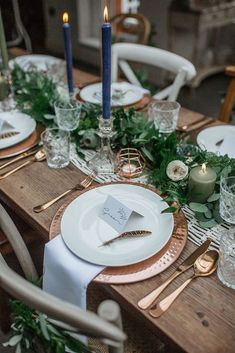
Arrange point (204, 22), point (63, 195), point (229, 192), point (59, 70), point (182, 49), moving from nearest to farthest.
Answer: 1. point (229, 192)
2. point (63, 195)
3. point (59, 70)
4. point (204, 22)
5. point (182, 49)

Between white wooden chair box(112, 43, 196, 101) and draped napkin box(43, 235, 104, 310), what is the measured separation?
1.06 metres

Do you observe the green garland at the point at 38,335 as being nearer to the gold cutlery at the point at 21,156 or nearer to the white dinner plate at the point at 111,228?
the white dinner plate at the point at 111,228

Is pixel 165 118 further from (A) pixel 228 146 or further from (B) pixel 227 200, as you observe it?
(B) pixel 227 200

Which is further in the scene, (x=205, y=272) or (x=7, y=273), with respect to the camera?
(x=205, y=272)

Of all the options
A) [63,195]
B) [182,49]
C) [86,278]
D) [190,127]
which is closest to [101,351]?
[86,278]

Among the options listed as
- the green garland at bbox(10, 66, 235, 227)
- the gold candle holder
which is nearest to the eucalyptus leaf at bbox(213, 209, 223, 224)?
the green garland at bbox(10, 66, 235, 227)

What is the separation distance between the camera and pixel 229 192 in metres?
0.84

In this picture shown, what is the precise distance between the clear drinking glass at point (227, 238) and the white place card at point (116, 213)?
0.19 m

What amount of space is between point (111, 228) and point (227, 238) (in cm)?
26

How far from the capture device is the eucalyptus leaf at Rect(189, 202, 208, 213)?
0.87 metres

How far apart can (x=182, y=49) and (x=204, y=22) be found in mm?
457

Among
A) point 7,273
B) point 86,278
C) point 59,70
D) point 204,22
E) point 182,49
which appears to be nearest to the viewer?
point 7,273

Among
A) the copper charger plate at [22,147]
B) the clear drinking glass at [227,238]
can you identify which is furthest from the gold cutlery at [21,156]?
the clear drinking glass at [227,238]

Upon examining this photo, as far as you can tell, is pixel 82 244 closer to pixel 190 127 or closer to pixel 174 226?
pixel 174 226
